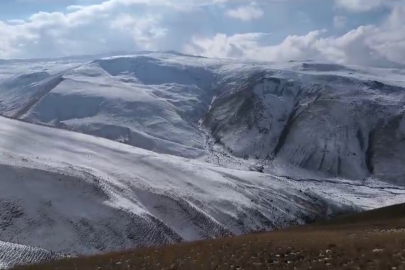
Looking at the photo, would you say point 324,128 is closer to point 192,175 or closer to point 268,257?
point 192,175

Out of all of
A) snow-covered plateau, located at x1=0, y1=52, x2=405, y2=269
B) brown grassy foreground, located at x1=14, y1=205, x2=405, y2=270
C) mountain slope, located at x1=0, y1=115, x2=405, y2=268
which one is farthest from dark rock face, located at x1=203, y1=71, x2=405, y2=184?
brown grassy foreground, located at x1=14, y1=205, x2=405, y2=270

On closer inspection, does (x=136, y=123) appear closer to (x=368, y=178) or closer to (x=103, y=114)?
(x=103, y=114)

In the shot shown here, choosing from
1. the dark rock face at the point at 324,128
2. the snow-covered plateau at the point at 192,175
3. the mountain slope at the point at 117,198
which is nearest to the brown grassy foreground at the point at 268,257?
the snow-covered plateau at the point at 192,175

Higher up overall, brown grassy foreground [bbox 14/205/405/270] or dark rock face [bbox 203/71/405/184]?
brown grassy foreground [bbox 14/205/405/270]

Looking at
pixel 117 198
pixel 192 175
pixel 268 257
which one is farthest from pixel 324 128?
pixel 268 257

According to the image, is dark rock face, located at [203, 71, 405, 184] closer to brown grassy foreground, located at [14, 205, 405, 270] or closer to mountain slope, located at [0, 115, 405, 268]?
mountain slope, located at [0, 115, 405, 268]

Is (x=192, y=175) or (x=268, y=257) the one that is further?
(x=192, y=175)

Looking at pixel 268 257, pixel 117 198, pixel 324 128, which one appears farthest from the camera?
pixel 324 128

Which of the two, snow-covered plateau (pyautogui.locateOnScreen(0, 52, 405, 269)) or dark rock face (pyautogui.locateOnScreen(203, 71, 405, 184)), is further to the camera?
dark rock face (pyautogui.locateOnScreen(203, 71, 405, 184))

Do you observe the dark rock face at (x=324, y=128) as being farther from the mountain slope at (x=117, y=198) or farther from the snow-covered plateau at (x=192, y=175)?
the mountain slope at (x=117, y=198)

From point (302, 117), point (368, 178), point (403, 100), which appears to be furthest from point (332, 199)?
point (403, 100)

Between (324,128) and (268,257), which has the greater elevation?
(268,257)

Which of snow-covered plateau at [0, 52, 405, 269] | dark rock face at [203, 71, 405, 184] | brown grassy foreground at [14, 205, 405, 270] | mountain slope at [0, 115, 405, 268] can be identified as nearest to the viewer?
brown grassy foreground at [14, 205, 405, 270]
